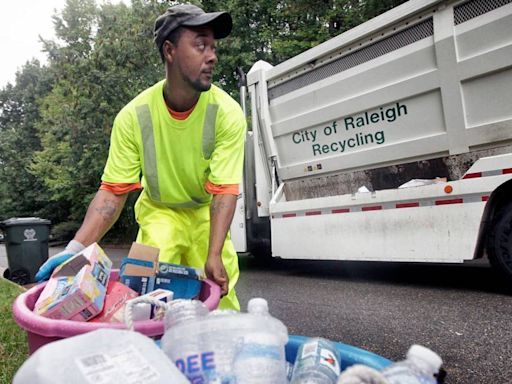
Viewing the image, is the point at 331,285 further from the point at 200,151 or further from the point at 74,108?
the point at 74,108

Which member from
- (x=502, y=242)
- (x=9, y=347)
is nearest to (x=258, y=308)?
(x=9, y=347)

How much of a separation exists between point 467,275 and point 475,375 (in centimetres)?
330

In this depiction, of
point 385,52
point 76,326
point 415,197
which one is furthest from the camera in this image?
point 385,52

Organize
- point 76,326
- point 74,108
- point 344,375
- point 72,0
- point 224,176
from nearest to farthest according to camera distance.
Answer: point 344,375 < point 76,326 < point 224,176 < point 74,108 < point 72,0

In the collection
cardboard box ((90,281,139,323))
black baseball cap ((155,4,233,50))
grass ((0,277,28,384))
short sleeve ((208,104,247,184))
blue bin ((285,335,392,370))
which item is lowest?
grass ((0,277,28,384))

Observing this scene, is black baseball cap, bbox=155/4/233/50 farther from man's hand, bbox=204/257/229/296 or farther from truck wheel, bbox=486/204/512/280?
truck wheel, bbox=486/204/512/280

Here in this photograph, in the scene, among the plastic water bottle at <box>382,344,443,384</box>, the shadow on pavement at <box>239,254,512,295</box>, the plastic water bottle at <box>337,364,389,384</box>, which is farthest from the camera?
the shadow on pavement at <box>239,254,512,295</box>

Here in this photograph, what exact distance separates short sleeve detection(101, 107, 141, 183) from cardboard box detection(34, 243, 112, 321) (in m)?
0.70

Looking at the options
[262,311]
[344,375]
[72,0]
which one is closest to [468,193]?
[262,311]

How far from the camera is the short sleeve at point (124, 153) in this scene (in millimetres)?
2059

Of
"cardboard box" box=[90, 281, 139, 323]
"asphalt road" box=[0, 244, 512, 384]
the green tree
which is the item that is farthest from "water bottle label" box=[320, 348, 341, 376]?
the green tree

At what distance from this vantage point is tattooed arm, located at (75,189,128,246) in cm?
182

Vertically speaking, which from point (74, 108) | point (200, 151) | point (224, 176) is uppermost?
point (74, 108)

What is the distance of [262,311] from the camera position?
1.15 m
